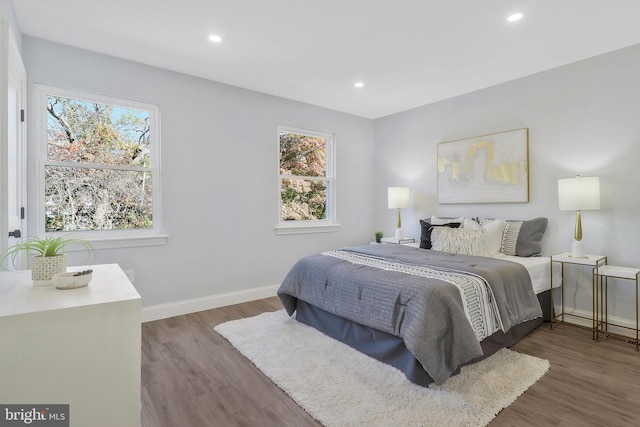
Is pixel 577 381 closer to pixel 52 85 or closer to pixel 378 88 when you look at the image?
pixel 378 88

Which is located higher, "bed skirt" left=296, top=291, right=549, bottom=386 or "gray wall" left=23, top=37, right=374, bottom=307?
"gray wall" left=23, top=37, right=374, bottom=307

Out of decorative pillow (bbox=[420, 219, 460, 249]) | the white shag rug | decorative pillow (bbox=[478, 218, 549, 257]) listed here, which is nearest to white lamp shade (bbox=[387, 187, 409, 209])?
decorative pillow (bbox=[420, 219, 460, 249])

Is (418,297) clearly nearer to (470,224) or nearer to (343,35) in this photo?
(470,224)

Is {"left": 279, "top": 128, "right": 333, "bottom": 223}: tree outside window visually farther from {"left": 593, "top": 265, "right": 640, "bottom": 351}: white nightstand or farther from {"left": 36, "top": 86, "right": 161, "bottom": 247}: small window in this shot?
{"left": 593, "top": 265, "right": 640, "bottom": 351}: white nightstand

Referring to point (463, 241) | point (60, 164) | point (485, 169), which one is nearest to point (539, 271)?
point (463, 241)

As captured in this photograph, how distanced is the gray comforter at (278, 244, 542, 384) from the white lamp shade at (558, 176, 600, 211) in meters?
0.76

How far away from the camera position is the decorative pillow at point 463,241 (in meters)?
3.21

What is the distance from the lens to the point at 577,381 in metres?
2.11

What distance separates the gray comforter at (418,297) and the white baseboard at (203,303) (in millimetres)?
887

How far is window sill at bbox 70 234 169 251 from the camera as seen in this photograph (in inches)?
116

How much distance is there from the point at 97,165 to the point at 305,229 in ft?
8.01

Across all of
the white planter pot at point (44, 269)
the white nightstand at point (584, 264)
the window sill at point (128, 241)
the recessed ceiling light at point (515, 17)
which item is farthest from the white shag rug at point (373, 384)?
the recessed ceiling light at point (515, 17)

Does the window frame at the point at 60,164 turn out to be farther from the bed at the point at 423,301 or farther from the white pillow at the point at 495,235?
the white pillow at the point at 495,235

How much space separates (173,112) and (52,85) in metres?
0.97
